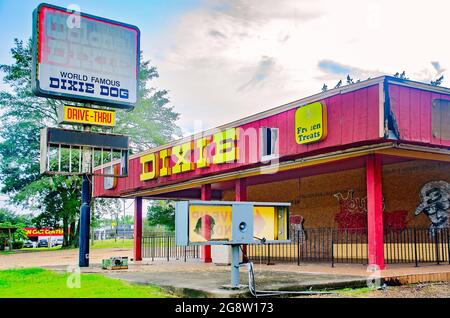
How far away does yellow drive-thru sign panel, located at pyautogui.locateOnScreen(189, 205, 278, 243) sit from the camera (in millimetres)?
9540

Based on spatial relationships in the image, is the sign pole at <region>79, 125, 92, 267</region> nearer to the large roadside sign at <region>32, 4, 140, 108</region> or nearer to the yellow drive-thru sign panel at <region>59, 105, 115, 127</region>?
the yellow drive-thru sign panel at <region>59, 105, 115, 127</region>

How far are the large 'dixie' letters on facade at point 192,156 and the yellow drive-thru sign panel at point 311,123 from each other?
9.04 feet

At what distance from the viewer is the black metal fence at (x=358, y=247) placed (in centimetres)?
1628

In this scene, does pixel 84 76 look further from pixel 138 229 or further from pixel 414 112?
pixel 414 112

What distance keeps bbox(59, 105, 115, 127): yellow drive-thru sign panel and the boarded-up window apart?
936cm

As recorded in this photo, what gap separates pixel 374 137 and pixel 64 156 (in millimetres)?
30573

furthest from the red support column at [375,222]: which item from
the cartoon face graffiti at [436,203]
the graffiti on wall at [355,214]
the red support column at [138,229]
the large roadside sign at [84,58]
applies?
the red support column at [138,229]

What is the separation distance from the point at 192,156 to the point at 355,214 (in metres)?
5.80

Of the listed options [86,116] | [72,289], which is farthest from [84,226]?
[72,289]

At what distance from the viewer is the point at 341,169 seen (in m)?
18.6

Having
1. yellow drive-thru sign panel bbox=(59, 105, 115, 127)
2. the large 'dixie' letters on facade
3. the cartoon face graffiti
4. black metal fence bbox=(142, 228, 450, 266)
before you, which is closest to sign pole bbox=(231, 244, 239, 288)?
black metal fence bbox=(142, 228, 450, 266)

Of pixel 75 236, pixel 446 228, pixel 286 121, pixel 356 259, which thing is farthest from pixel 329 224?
pixel 75 236
